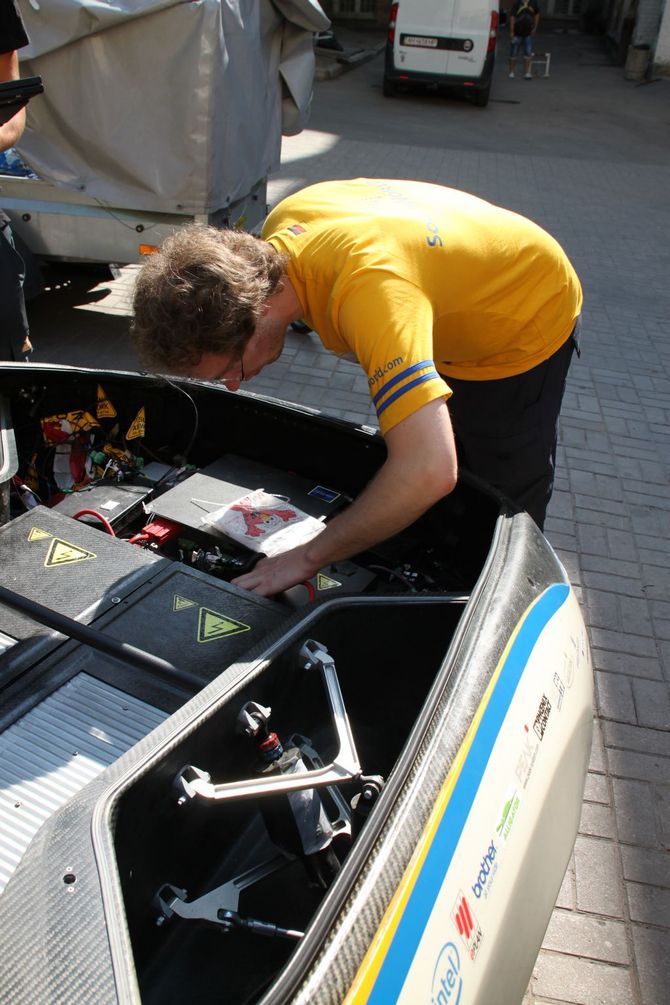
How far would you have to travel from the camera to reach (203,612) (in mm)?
1878

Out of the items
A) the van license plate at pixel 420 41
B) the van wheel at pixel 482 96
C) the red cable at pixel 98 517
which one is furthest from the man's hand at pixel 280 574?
the van wheel at pixel 482 96

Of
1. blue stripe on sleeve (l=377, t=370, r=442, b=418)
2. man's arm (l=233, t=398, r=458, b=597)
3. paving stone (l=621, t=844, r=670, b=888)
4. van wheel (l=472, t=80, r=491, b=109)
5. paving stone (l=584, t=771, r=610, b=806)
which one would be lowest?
paving stone (l=584, t=771, r=610, b=806)

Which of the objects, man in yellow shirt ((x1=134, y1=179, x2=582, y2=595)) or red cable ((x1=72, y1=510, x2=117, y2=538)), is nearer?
man in yellow shirt ((x1=134, y1=179, x2=582, y2=595))

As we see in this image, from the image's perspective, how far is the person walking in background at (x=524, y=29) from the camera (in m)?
17.8

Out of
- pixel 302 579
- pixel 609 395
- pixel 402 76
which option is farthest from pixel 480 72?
pixel 302 579

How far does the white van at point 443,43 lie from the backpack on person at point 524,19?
16.1 feet

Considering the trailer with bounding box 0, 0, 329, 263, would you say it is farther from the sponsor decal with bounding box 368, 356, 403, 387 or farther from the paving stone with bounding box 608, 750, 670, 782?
the paving stone with bounding box 608, 750, 670, 782

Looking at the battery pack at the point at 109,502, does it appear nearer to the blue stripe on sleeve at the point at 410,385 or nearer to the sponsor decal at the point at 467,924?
the blue stripe on sleeve at the point at 410,385

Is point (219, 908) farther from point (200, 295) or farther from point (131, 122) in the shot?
point (131, 122)

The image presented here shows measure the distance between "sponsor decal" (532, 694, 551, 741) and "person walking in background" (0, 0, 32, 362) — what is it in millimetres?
2704

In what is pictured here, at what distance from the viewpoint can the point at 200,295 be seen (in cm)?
177

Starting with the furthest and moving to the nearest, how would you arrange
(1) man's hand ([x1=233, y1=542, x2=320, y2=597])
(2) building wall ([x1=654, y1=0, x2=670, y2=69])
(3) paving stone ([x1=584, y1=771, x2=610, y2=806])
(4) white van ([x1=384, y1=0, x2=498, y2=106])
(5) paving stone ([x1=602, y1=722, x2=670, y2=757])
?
(2) building wall ([x1=654, y1=0, x2=670, y2=69]) < (4) white van ([x1=384, y1=0, x2=498, y2=106]) < (5) paving stone ([x1=602, y1=722, x2=670, y2=757]) < (3) paving stone ([x1=584, y1=771, x2=610, y2=806]) < (1) man's hand ([x1=233, y1=542, x2=320, y2=597])

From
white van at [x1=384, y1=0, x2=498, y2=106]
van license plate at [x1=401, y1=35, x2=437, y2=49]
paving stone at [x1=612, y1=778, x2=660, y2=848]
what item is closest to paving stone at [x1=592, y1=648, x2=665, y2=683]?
paving stone at [x1=612, y1=778, x2=660, y2=848]

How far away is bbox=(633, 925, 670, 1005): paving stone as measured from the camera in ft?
6.15
